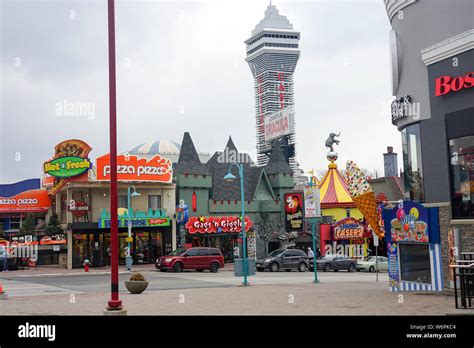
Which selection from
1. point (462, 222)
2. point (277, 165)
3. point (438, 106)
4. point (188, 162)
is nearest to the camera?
point (462, 222)

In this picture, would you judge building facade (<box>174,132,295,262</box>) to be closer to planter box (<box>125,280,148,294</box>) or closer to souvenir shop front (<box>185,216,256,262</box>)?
souvenir shop front (<box>185,216,256,262</box>)

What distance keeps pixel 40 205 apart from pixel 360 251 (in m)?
32.8

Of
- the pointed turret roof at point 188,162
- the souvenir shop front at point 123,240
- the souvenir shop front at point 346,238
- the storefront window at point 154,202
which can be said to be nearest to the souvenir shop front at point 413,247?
the souvenir shop front at point 123,240

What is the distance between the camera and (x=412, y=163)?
2056cm

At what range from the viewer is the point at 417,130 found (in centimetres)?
1997

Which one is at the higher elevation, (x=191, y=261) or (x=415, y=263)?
(x=415, y=263)

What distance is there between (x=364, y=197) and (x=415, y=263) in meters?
5.53

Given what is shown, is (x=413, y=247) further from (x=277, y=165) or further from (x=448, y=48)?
(x=277, y=165)

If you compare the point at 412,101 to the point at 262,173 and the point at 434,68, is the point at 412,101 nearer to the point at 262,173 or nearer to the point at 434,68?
the point at 434,68

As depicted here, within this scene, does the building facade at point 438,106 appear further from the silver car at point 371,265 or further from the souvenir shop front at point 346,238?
the souvenir shop front at point 346,238

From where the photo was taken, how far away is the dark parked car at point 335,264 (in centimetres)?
4041

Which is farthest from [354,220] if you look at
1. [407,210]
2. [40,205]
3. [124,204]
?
[40,205]

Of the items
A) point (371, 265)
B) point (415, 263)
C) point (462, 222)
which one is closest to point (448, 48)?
point (462, 222)
